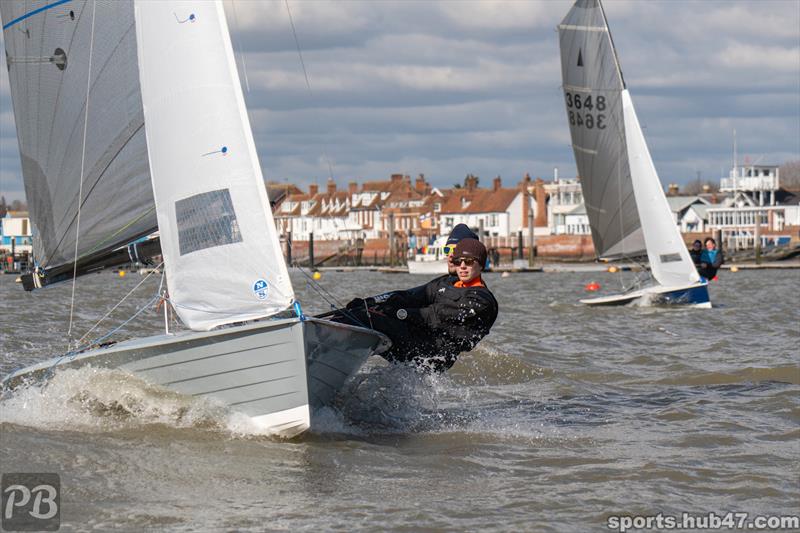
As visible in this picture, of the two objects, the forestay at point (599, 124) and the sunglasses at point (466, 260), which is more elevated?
the forestay at point (599, 124)

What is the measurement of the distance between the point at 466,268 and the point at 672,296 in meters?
14.3

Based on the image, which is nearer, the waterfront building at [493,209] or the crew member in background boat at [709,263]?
the crew member in background boat at [709,263]

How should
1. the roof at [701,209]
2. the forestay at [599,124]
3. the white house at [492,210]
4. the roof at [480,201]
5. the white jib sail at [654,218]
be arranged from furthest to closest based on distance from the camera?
1. the roof at [480,201]
2. the white house at [492,210]
3. the roof at [701,209]
4. the forestay at [599,124]
5. the white jib sail at [654,218]

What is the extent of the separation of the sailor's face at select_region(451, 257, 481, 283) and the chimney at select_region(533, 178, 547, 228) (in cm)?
9240

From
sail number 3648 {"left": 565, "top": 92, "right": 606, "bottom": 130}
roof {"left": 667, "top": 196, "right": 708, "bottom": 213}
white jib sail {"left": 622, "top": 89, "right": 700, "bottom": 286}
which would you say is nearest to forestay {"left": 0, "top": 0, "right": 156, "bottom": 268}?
white jib sail {"left": 622, "top": 89, "right": 700, "bottom": 286}

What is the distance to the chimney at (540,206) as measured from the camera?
100625mm

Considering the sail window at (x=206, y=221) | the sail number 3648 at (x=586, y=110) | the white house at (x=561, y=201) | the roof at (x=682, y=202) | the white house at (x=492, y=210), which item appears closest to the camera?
the sail window at (x=206, y=221)

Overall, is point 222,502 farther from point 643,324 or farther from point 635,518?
point 643,324

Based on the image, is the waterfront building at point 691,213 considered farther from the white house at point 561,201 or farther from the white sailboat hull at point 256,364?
the white sailboat hull at point 256,364

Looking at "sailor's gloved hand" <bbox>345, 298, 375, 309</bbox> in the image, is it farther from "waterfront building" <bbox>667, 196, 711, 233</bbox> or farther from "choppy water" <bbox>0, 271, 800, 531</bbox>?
"waterfront building" <bbox>667, 196, 711, 233</bbox>

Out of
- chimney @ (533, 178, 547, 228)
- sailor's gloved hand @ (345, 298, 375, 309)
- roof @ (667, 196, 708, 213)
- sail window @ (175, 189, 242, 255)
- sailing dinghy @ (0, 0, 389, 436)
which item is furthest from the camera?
chimney @ (533, 178, 547, 228)

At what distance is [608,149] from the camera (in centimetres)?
2438

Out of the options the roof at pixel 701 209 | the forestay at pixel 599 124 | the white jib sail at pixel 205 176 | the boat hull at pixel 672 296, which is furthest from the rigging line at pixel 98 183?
the roof at pixel 701 209

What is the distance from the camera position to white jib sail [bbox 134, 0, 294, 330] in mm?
7648
